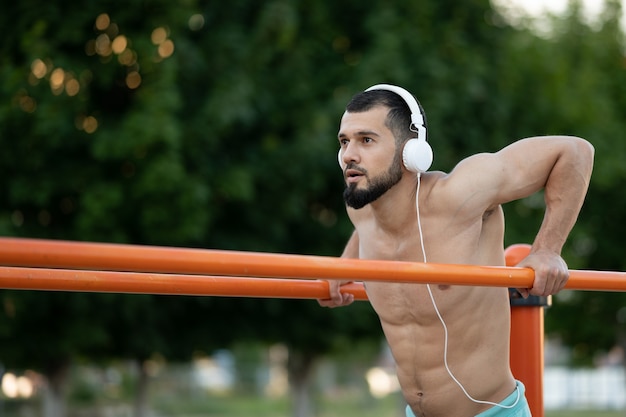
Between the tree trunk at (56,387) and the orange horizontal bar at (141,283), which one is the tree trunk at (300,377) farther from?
the orange horizontal bar at (141,283)

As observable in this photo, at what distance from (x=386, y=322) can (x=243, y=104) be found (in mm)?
9703

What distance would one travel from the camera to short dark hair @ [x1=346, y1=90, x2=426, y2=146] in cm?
308

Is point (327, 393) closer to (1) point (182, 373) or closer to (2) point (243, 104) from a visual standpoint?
(1) point (182, 373)

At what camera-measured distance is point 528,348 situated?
11.2 ft

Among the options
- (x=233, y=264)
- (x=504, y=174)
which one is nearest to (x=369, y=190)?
(x=504, y=174)

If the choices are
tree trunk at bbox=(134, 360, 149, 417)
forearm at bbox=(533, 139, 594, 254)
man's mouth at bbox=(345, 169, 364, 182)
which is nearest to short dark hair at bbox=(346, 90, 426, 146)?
man's mouth at bbox=(345, 169, 364, 182)

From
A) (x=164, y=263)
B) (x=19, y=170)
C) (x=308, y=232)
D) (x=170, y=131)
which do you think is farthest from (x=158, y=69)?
(x=164, y=263)

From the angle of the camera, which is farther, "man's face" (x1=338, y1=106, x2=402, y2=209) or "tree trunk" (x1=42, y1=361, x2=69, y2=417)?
"tree trunk" (x1=42, y1=361, x2=69, y2=417)

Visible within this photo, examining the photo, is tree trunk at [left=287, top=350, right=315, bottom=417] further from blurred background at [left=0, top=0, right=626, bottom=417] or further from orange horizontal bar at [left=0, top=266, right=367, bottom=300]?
orange horizontal bar at [left=0, top=266, right=367, bottom=300]

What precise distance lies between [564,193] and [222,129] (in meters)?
9.98

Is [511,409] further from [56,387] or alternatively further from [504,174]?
A: [56,387]

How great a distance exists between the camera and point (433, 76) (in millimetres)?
14227

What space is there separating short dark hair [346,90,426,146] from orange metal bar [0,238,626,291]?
57 cm

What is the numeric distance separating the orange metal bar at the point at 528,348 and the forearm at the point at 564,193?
0.40 m
